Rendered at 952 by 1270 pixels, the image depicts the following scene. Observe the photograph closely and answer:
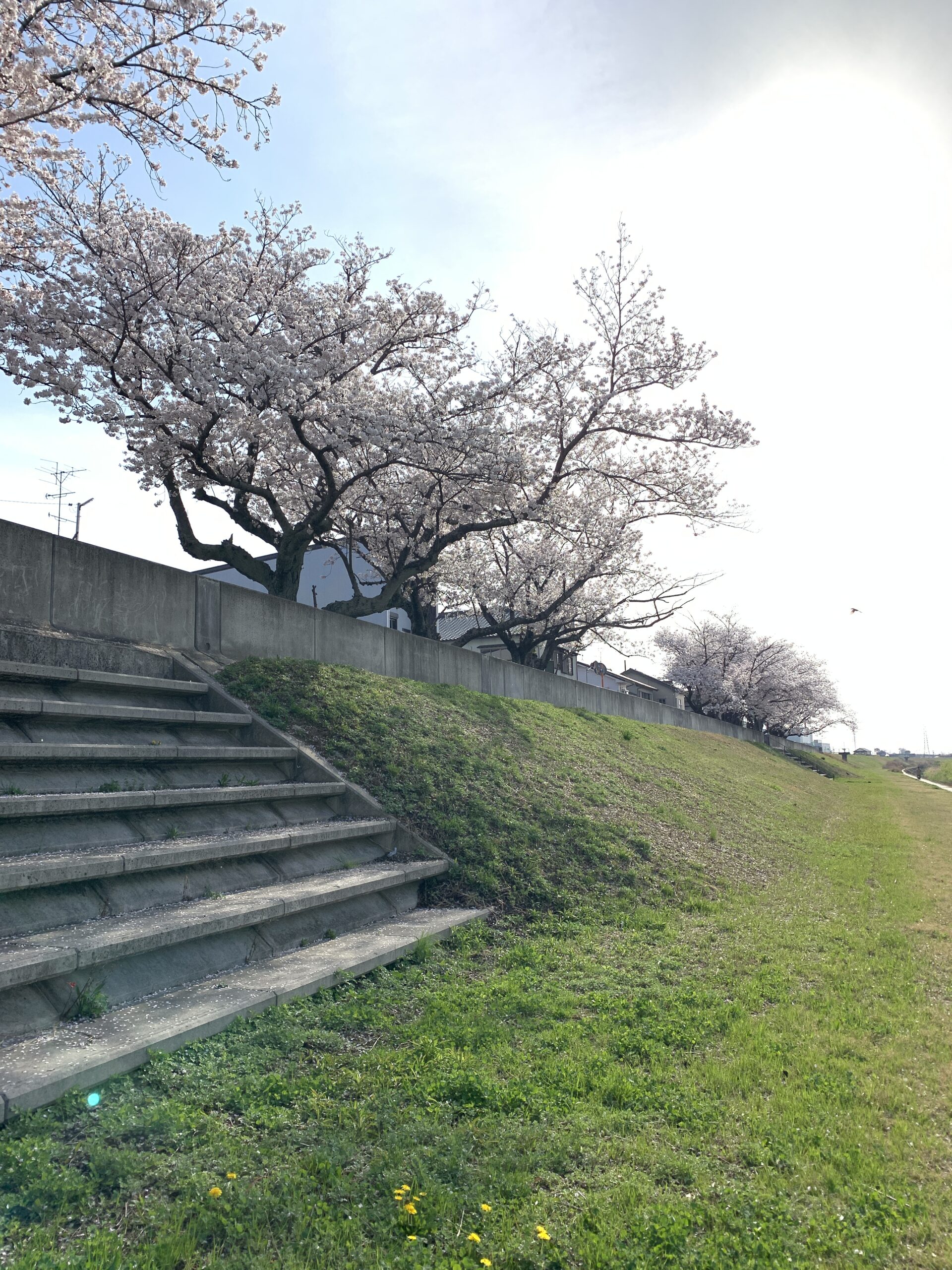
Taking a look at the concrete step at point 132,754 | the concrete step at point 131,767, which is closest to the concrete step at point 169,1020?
the concrete step at point 131,767

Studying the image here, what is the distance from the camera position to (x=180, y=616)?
9.73 meters

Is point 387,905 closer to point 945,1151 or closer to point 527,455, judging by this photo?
point 945,1151

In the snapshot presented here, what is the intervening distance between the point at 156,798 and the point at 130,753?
25.5 inches

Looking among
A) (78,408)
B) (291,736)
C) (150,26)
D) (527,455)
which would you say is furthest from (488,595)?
(150,26)

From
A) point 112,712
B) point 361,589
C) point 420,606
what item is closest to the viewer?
point 112,712

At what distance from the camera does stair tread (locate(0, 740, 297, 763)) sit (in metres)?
5.54

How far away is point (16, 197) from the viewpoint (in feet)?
31.4

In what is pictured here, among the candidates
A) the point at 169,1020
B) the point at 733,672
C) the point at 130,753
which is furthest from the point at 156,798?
the point at 733,672

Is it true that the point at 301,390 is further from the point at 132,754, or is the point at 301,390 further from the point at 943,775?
the point at 943,775

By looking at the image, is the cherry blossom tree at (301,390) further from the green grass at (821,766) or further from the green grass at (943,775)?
the green grass at (943,775)

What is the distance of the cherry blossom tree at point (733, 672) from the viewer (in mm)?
51844

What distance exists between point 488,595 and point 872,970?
18119mm

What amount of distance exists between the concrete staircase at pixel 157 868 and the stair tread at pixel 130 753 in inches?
0.6

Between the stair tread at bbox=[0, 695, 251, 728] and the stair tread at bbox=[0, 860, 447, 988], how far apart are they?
6.61 ft
